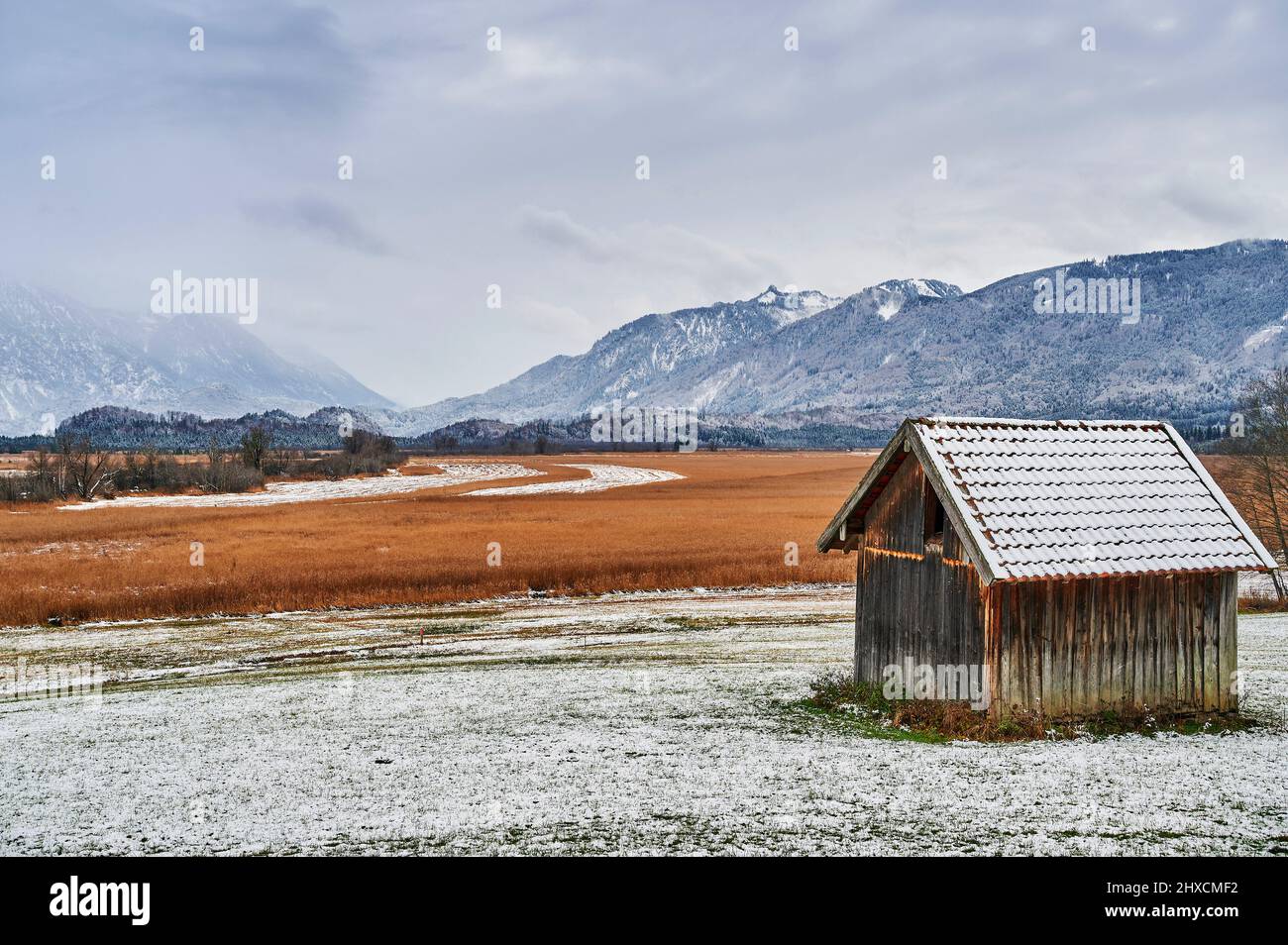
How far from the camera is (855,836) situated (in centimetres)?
1120

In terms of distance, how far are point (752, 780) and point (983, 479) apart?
21.1 ft

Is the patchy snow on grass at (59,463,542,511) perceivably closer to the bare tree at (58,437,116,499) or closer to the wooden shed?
the bare tree at (58,437,116,499)

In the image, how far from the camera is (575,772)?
14062mm

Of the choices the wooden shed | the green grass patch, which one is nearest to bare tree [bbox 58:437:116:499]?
A: the green grass patch

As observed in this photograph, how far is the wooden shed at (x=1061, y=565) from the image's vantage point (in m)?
15.2

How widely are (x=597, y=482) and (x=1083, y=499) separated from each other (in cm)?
11758

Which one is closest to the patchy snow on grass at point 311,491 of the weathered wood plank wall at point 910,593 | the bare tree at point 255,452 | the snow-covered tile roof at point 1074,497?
the bare tree at point 255,452

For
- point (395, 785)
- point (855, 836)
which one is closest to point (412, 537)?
point (395, 785)

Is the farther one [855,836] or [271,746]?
[271,746]

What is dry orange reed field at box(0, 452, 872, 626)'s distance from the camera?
3981cm

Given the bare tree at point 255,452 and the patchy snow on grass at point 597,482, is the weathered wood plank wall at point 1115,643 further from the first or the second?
the bare tree at point 255,452

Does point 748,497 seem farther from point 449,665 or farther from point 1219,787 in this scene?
point 1219,787

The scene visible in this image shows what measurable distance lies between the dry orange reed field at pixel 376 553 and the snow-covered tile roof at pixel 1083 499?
2781 cm

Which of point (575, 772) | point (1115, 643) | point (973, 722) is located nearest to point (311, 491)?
point (575, 772)
